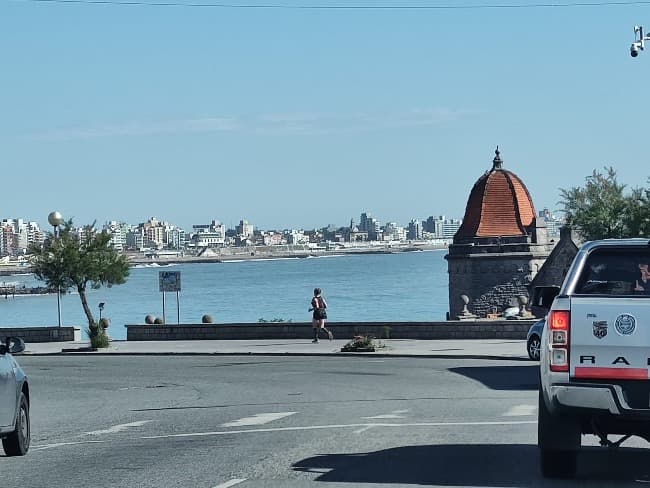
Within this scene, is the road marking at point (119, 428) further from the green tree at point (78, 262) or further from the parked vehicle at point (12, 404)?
the green tree at point (78, 262)

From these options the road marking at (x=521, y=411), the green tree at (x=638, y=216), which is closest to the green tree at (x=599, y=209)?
the green tree at (x=638, y=216)

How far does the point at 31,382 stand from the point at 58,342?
53.8 feet

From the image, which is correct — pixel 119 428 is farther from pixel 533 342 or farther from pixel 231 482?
pixel 533 342

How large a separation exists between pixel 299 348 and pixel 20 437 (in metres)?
22.5

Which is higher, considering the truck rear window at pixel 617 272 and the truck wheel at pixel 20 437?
the truck rear window at pixel 617 272

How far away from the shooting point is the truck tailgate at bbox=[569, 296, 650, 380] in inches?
373

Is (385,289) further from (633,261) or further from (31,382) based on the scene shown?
(633,261)

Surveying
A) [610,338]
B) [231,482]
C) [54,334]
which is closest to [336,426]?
[231,482]

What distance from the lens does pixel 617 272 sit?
424 inches

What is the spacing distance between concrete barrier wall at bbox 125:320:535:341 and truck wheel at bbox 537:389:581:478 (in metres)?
26.6

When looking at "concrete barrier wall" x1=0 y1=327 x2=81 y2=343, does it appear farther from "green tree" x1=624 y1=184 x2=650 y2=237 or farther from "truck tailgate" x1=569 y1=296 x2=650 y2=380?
"truck tailgate" x1=569 y1=296 x2=650 y2=380

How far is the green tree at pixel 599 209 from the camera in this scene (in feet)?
192

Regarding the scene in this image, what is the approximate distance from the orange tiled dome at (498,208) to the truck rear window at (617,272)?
5978 cm

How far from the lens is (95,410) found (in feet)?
65.9
